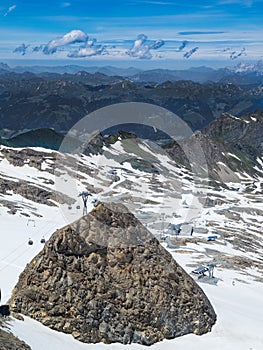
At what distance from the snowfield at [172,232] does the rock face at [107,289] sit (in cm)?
105

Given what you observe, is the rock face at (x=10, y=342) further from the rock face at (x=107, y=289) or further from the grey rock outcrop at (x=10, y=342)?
the rock face at (x=107, y=289)

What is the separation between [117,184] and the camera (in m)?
164

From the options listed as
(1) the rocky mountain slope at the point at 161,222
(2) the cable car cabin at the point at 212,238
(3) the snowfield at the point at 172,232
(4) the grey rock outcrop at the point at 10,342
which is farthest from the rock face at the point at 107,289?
(2) the cable car cabin at the point at 212,238

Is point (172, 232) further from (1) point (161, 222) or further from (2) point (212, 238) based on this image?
(1) point (161, 222)

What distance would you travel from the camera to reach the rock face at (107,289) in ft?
120

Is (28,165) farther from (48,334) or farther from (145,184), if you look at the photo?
(48,334)

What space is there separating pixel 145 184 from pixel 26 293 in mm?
Result: 140857

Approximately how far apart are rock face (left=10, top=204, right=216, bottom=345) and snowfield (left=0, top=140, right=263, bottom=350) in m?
1.05

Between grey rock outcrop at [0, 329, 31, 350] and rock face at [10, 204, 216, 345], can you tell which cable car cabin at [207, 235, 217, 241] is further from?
grey rock outcrop at [0, 329, 31, 350]

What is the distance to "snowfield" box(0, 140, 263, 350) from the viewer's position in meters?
38.6

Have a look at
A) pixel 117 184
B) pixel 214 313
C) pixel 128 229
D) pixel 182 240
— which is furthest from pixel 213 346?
pixel 117 184

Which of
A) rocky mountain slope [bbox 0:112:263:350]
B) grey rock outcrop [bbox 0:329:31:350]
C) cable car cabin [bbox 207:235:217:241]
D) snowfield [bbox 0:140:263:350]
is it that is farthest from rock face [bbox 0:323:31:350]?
cable car cabin [bbox 207:235:217:241]

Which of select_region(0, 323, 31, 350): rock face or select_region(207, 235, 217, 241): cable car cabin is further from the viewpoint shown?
select_region(207, 235, 217, 241): cable car cabin

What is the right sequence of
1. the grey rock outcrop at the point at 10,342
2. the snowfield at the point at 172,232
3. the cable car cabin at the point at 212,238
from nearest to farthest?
the grey rock outcrop at the point at 10,342 < the snowfield at the point at 172,232 < the cable car cabin at the point at 212,238
